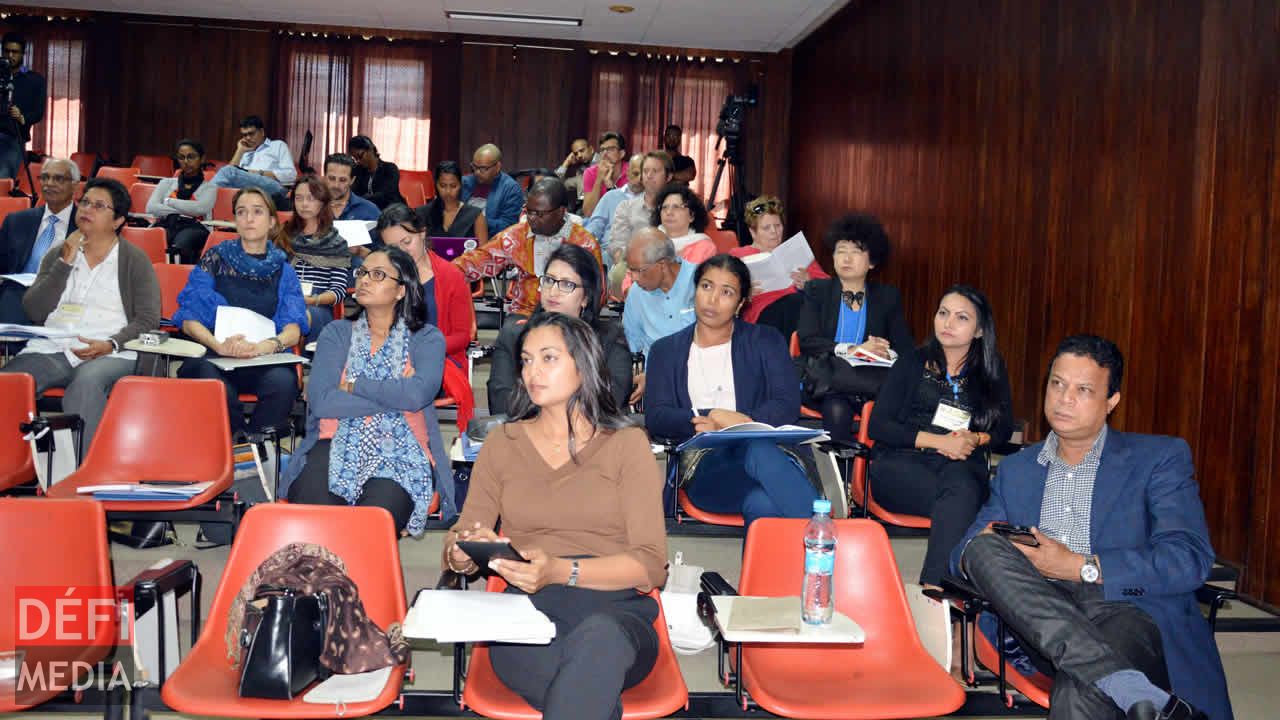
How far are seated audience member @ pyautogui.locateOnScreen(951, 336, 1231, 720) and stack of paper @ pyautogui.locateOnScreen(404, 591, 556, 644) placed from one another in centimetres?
101

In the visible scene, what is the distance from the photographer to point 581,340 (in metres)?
2.35

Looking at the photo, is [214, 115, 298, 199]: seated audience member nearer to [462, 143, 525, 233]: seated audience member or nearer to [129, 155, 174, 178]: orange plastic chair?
[462, 143, 525, 233]: seated audience member

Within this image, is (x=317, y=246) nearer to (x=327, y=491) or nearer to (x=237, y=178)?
(x=327, y=491)

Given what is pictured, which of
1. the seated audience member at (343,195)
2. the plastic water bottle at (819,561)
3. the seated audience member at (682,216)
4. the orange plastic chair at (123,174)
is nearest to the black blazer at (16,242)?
the seated audience member at (343,195)

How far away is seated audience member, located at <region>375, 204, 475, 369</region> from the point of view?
4.48 meters

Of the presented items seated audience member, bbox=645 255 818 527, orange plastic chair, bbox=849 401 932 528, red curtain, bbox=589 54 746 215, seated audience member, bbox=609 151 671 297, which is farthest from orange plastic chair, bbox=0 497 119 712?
red curtain, bbox=589 54 746 215

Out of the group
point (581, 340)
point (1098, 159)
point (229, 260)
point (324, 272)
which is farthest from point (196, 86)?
point (581, 340)

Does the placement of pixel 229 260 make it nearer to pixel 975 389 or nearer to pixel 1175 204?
pixel 975 389

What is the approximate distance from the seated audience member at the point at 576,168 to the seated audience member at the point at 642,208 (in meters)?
2.82

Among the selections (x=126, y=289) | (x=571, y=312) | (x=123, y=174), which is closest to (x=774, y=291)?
(x=571, y=312)

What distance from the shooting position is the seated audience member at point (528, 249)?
480cm

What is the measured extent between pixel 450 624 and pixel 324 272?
367cm

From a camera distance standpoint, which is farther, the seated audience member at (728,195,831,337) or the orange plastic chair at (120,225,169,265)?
the orange plastic chair at (120,225,169,265)

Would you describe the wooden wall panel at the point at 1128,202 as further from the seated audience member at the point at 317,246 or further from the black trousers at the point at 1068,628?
the seated audience member at the point at 317,246
